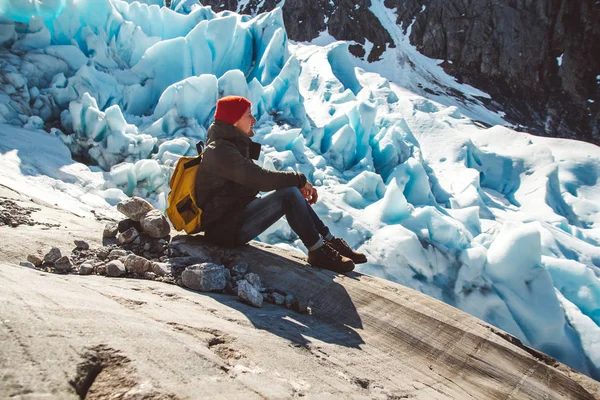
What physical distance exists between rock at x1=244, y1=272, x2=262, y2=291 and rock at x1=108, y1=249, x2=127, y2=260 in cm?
65

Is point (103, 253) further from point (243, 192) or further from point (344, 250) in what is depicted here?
point (344, 250)

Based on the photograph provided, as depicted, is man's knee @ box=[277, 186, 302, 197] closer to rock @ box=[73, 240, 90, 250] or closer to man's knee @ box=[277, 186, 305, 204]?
man's knee @ box=[277, 186, 305, 204]

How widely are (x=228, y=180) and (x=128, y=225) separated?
658 mm

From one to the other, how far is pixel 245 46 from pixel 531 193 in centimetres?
799

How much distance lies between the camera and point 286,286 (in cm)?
229

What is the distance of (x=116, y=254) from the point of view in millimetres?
2168

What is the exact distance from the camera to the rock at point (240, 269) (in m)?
2.27

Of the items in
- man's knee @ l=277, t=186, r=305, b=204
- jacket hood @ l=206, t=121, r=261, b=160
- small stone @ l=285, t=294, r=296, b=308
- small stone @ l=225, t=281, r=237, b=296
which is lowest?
small stone @ l=285, t=294, r=296, b=308

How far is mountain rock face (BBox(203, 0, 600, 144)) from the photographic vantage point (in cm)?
2792

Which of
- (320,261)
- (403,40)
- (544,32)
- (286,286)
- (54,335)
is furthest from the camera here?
(403,40)

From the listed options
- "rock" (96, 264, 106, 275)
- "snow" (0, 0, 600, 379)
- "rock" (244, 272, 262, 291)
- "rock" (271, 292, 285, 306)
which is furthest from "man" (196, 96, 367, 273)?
"snow" (0, 0, 600, 379)

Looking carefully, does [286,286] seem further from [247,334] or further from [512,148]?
[512,148]

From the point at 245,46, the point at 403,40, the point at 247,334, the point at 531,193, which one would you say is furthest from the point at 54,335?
the point at 403,40

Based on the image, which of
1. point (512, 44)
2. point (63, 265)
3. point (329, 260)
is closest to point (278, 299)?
point (329, 260)
